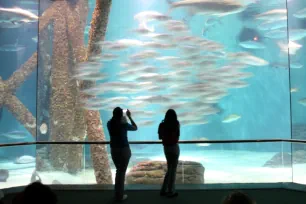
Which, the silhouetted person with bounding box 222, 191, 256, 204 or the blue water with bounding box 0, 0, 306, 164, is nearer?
the silhouetted person with bounding box 222, 191, 256, 204

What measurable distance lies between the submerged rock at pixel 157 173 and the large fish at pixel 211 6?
3.92m

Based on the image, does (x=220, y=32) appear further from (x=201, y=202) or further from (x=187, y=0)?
(x=201, y=202)

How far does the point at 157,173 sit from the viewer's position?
6387 mm

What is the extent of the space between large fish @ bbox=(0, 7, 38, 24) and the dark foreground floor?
527 cm

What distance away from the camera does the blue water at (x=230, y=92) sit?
9414mm

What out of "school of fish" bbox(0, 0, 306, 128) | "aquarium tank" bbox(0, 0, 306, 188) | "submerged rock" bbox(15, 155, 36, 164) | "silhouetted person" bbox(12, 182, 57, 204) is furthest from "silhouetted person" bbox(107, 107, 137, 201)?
"submerged rock" bbox(15, 155, 36, 164)

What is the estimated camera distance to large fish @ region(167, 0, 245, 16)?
26.9 ft

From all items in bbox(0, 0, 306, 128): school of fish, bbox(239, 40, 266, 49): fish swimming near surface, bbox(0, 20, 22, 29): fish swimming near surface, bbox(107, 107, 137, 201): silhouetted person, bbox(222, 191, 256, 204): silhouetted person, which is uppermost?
bbox(0, 20, 22, 29): fish swimming near surface

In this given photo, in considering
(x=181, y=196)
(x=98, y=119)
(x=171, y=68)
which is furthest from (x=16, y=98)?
(x=181, y=196)

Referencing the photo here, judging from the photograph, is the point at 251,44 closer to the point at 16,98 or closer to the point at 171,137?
the point at 171,137

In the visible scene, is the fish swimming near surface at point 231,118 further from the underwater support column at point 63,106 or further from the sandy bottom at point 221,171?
the underwater support column at point 63,106

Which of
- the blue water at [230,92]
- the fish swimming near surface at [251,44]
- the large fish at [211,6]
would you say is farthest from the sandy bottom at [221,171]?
the large fish at [211,6]

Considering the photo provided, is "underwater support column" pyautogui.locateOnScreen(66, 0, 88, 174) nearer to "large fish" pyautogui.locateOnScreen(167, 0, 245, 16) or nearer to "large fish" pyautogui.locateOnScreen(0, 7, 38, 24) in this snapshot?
"large fish" pyautogui.locateOnScreen(0, 7, 38, 24)

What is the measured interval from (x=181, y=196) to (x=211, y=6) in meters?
5.42
